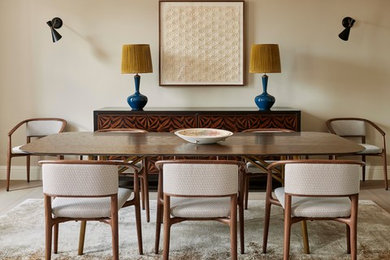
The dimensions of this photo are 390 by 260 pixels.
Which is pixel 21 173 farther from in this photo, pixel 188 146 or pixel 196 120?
pixel 188 146

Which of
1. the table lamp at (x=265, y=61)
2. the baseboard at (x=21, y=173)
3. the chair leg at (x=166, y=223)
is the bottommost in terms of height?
the baseboard at (x=21, y=173)

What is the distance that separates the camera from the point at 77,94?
5305 millimetres

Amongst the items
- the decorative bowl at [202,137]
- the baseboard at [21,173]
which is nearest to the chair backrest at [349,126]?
the decorative bowl at [202,137]

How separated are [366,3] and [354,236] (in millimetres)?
3217

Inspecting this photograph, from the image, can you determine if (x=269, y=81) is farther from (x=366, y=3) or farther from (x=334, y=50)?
(x=366, y=3)

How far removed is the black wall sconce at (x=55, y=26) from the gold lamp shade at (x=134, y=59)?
784mm

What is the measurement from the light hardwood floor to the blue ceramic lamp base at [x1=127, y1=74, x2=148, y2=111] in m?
0.87

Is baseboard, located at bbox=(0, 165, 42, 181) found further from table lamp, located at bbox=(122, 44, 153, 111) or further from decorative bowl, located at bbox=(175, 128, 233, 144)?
decorative bowl, located at bbox=(175, 128, 233, 144)

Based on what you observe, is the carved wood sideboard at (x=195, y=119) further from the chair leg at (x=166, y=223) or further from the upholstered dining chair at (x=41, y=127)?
the chair leg at (x=166, y=223)

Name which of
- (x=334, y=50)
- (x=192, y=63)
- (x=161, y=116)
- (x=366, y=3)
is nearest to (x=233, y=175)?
(x=161, y=116)

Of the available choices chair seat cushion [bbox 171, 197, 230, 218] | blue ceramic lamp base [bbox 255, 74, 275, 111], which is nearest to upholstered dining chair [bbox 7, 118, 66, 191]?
blue ceramic lamp base [bbox 255, 74, 275, 111]

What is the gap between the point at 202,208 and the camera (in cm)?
277

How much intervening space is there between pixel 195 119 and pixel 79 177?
2.29 metres

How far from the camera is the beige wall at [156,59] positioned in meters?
5.19
